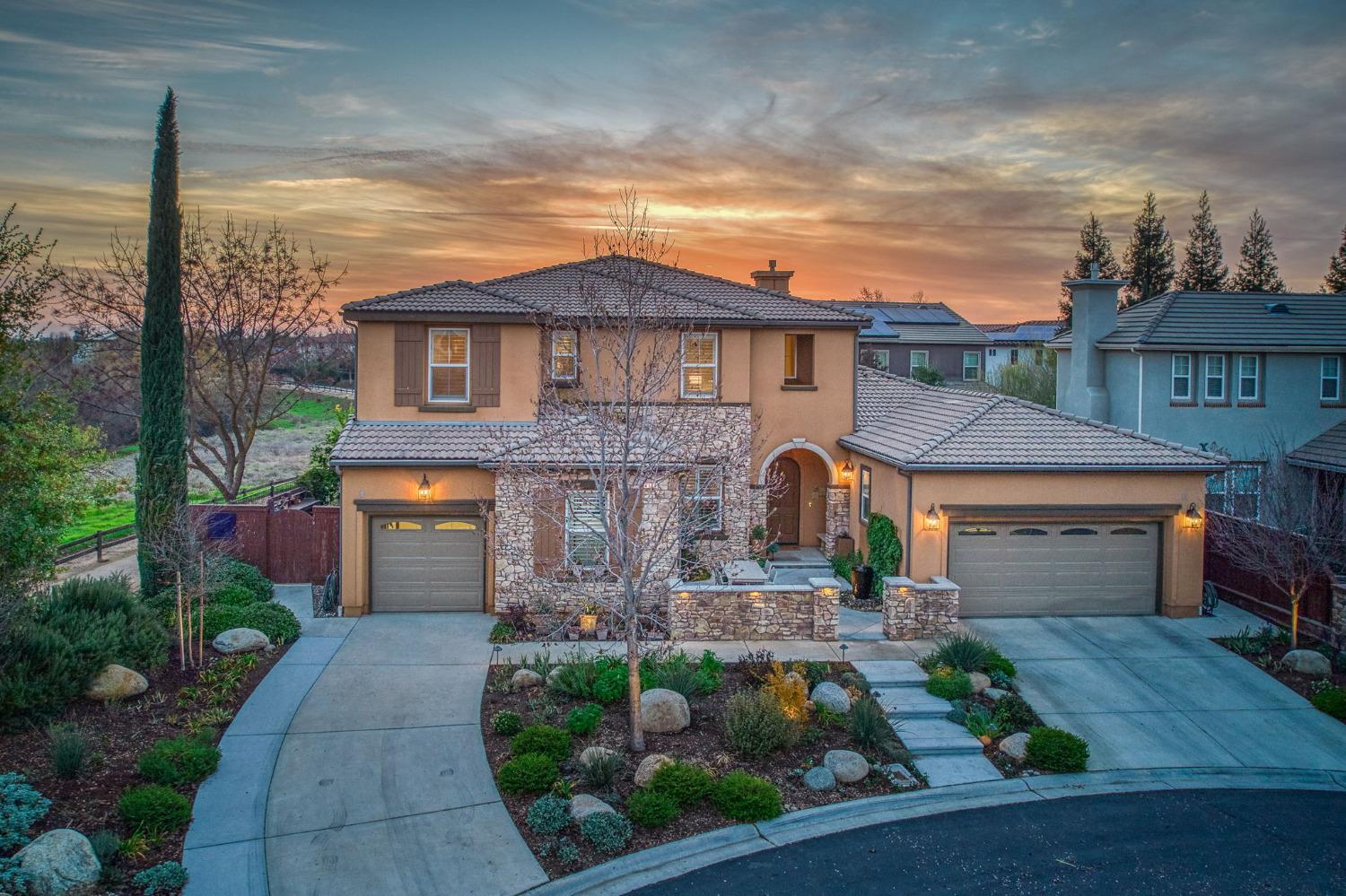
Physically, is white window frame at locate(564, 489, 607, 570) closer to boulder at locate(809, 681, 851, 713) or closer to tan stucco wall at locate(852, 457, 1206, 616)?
boulder at locate(809, 681, 851, 713)

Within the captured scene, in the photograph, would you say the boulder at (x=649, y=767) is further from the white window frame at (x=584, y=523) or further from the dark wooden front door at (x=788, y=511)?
the dark wooden front door at (x=788, y=511)

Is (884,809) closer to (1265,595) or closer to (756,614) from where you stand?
(756,614)

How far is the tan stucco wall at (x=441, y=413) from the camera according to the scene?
1870cm

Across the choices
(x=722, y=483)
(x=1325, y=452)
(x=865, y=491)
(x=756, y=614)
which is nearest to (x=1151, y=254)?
(x=1325, y=452)

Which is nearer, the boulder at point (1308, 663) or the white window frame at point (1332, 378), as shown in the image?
the boulder at point (1308, 663)

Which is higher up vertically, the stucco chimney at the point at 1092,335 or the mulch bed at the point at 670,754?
the stucco chimney at the point at 1092,335

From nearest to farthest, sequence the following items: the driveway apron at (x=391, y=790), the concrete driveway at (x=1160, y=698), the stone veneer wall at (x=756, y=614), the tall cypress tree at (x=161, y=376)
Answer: the driveway apron at (x=391, y=790)
the concrete driveway at (x=1160, y=698)
the stone veneer wall at (x=756, y=614)
the tall cypress tree at (x=161, y=376)

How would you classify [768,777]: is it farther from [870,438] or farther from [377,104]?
[377,104]

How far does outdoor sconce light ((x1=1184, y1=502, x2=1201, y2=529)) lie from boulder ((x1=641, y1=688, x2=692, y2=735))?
11.1 m

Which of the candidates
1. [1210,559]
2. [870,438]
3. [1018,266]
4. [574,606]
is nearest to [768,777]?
[574,606]

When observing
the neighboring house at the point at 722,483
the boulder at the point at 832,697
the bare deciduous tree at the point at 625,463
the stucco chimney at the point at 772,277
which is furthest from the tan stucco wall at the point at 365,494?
the stucco chimney at the point at 772,277

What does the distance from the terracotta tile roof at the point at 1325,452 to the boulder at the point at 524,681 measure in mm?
19089

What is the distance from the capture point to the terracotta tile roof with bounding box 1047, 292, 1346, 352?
960 inches

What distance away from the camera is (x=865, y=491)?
2016 centimetres
